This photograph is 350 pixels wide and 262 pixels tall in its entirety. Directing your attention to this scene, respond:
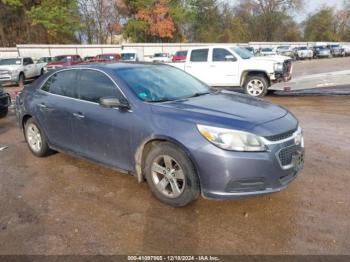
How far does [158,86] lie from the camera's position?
15.5 feet

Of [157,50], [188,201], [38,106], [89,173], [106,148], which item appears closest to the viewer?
[188,201]

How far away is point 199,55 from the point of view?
44.3 feet

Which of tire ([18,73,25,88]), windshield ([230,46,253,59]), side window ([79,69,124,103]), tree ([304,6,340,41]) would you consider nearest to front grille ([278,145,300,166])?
side window ([79,69,124,103])

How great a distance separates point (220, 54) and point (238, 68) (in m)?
0.91

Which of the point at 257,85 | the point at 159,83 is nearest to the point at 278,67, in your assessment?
the point at 257,85

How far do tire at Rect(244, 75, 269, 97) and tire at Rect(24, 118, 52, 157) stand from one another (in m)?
8.26

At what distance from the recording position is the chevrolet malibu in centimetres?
362

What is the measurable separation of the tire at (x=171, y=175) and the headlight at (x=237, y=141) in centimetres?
40

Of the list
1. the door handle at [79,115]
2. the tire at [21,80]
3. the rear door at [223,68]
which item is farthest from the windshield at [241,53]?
the tire at [21,80]

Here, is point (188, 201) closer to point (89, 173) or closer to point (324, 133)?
point (89, 173)

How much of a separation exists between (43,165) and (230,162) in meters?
3.39

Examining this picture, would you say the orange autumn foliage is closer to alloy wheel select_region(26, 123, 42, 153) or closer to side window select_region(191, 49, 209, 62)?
side window select_region(191, 49, 209, 62)

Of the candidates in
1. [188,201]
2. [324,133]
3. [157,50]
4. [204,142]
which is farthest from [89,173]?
[157,50]

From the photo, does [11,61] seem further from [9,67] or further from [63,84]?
[63,84]
